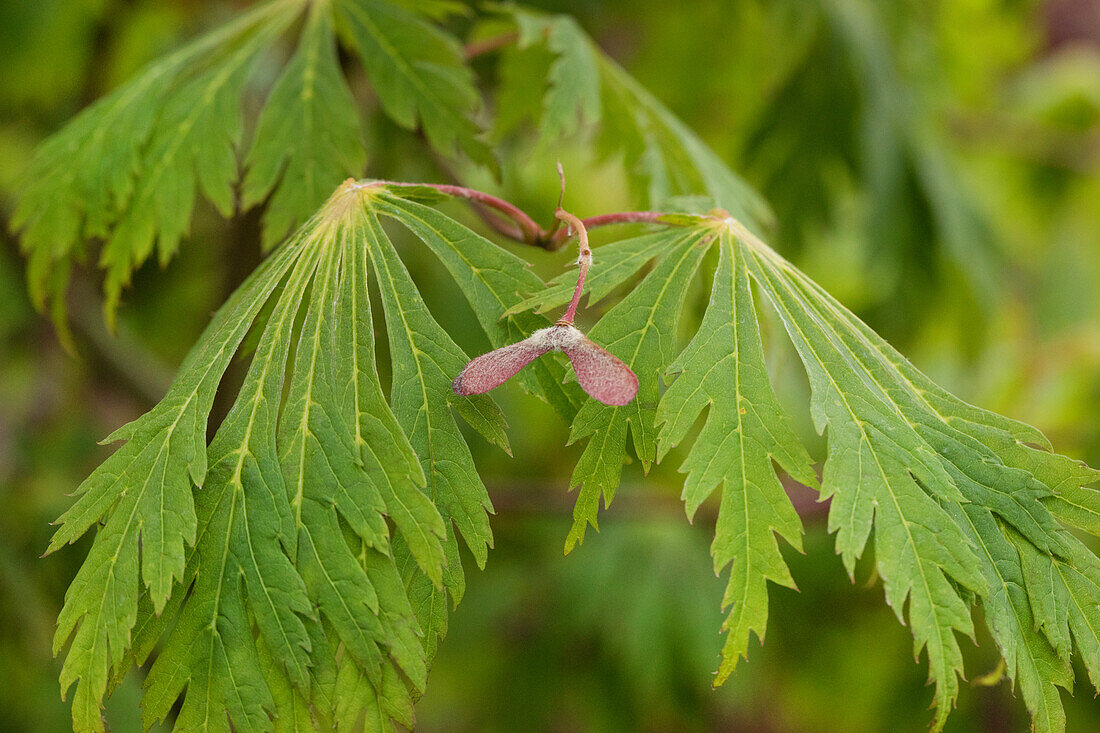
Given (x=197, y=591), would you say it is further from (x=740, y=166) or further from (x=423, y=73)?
(x=740, y=166)

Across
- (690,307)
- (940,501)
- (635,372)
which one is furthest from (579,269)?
(690,307)

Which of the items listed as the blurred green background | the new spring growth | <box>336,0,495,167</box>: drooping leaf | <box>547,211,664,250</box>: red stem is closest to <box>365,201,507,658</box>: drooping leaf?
the new spring growth

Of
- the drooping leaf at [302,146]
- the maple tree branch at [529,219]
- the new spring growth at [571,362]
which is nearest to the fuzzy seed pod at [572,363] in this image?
the new spring growth at [571,362]

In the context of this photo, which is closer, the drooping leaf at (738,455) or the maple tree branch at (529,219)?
the drooping leaf at (738,455)

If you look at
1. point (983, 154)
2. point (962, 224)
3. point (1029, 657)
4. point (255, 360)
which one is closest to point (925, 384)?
point (1029, 657)

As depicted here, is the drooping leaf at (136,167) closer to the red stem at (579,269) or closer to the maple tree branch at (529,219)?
the maple tree branch at (529,219)

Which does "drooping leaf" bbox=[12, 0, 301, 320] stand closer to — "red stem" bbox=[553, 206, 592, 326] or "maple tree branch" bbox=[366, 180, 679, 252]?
"maple tree branch" bbox=[366, 180, 679, 252]
